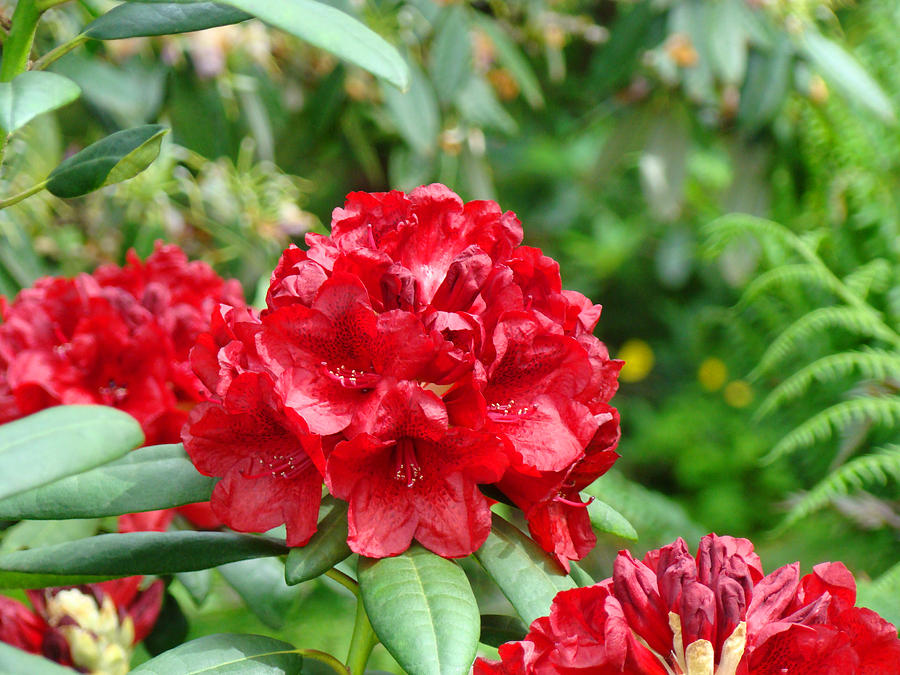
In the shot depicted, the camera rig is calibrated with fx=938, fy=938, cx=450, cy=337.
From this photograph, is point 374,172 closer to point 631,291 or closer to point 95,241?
point 95,241

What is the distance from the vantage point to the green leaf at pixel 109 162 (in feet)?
1.82

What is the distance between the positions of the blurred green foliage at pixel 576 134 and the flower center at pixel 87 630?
0.66 metres

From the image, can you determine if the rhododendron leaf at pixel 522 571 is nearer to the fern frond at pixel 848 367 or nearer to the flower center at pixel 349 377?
the flower center at pixel 349 377

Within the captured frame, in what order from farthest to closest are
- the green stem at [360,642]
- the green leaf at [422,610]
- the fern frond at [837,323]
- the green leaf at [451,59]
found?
the green leaf at [451,59] → the fern frond at [837,323] → the green stem at [360,642] → the green leaf at [422,610]

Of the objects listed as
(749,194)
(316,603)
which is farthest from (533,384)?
(749,194)

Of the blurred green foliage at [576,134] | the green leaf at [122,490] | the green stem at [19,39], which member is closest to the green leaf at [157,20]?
the green stem at [19,39]

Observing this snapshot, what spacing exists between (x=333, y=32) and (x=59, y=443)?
292mm

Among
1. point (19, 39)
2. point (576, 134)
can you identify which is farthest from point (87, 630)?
point (576, 134)

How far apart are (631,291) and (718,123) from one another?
1.32m

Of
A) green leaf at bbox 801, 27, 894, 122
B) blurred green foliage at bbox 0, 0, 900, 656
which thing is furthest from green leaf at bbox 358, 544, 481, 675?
green leaf at bbox 801, 27, 894, 122

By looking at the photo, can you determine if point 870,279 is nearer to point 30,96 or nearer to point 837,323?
point 837,323

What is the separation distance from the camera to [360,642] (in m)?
0.59

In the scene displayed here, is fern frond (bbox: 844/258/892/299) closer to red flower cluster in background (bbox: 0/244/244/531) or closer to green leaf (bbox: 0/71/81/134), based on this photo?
red flower cluster in background (bbox: 0/244/244/531)

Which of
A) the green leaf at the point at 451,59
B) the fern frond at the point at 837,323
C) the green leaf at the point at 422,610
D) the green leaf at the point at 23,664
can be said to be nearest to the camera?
the green leaf at the point at 23,664
